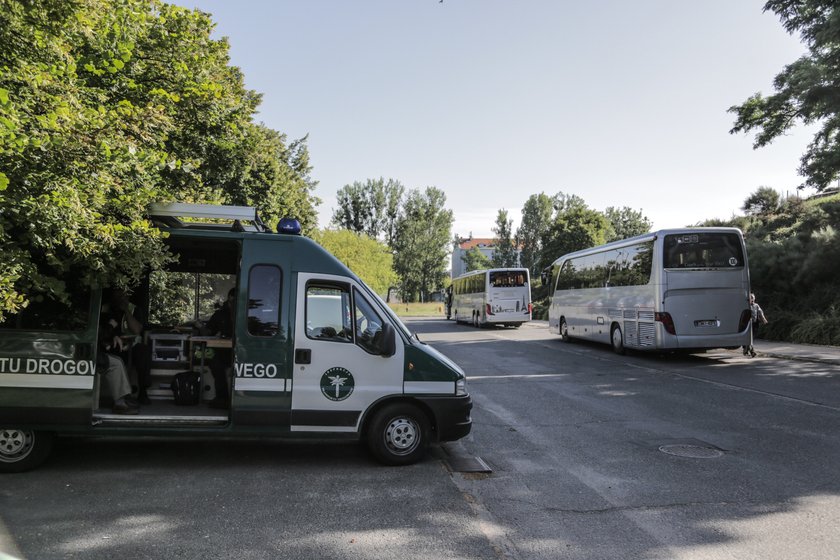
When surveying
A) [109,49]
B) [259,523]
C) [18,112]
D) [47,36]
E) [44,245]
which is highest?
[109,49]

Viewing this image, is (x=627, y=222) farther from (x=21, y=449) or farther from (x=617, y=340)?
(x=21, y=449)

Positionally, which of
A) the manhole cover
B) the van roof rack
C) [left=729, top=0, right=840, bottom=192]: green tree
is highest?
[left=729, top=0, right=840, bottom=192]: green tree

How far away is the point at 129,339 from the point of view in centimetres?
770

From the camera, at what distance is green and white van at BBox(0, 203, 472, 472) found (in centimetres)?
612

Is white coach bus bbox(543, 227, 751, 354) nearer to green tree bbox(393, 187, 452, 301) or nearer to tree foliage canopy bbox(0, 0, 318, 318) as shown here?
tree foliage canopy bbox(0, 0, 318, 318)

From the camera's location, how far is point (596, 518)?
4.96m

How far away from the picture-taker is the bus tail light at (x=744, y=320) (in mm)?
16031

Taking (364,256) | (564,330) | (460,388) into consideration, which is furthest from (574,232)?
(460,388)

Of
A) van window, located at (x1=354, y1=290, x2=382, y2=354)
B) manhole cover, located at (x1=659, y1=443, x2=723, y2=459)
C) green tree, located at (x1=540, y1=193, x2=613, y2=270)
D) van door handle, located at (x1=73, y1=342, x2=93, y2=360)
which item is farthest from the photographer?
green tree, located at (x1=540, y1=193, x2=613, y2=270)

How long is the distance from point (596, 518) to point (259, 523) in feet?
Answer: 8.42

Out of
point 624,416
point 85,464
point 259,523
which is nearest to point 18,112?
point 85,464

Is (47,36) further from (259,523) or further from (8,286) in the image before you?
(259,523)

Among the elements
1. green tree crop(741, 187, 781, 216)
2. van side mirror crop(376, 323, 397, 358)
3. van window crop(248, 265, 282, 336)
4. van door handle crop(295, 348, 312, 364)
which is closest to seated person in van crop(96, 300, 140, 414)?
van window crop(248, 265, 282, 336)

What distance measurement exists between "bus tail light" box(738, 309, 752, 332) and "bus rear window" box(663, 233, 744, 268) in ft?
3.98
